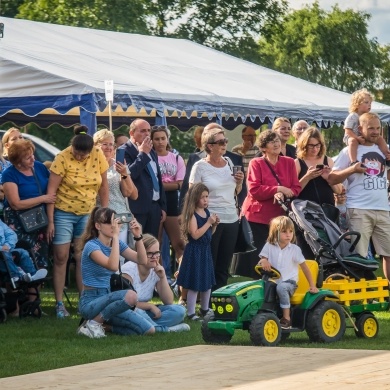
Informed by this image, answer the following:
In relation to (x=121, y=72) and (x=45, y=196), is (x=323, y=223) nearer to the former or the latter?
(x=45, y=196)

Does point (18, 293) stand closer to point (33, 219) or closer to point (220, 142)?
point (33, 219)

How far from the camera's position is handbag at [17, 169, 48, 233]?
12594 millimetres

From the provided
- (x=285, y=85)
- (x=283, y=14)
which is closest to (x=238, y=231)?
(x=285, y=85)

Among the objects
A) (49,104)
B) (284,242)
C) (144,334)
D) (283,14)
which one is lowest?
(144,334)

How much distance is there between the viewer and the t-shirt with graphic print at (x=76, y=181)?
1276 centimetres

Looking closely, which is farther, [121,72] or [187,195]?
[121,72]

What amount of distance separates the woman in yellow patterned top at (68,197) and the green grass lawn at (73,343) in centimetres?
80

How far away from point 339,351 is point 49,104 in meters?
6.92

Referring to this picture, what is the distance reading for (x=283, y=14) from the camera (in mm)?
50625

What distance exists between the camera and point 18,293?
1263cm

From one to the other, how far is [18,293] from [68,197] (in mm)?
1087

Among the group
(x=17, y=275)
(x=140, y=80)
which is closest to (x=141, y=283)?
(x=17, y=275)

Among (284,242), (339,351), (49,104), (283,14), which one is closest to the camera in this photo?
(339,351)

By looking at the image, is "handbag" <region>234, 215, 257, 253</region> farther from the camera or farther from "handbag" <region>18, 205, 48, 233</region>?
"handbag" <region>18, 205, 48, 233</region>
